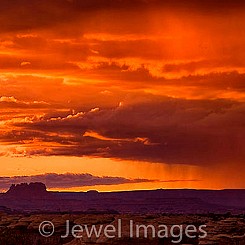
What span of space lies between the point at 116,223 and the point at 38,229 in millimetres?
15734

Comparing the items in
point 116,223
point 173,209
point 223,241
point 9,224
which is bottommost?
point 223,241

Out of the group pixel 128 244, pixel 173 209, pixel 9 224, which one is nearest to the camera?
pixel 128 244

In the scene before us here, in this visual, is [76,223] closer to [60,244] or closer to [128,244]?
[60,244]

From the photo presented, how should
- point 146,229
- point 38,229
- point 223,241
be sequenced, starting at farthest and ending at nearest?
point 38,229 < point 146,229 < point 223,241

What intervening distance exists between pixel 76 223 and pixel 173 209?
426 ft

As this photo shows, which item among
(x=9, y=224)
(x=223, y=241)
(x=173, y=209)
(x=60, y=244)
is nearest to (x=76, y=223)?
(x=60, y=244)

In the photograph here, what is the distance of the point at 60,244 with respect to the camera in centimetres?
6619

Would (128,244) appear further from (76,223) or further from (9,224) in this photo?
(9,224)

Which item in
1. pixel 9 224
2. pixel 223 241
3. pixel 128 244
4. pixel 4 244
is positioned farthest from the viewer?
pixel 9 224

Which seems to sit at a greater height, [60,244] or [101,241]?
[60,244]

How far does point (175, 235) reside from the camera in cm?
5603

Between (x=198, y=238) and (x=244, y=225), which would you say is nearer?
(x=198, y=238)

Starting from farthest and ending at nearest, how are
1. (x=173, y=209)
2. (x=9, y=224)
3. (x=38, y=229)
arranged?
(x=173, y=209)
(x=9, y=224)
(x=38, y=229)

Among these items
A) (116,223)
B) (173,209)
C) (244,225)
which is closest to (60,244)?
(116,223)
